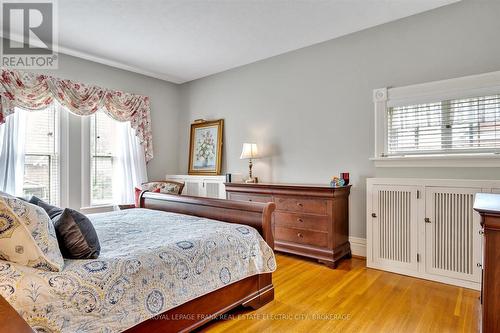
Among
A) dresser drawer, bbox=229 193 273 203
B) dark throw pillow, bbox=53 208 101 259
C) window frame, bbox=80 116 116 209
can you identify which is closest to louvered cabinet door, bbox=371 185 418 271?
dresser drawer, bbox=229 193 273 203

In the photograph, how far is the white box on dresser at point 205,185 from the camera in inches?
180

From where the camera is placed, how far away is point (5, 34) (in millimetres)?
3473

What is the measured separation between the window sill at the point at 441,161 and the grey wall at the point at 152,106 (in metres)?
3.67

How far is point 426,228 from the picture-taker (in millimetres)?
2814

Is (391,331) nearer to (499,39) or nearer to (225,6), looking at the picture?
(499,39)

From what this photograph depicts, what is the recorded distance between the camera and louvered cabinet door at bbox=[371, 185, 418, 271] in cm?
288

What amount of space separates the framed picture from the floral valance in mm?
759

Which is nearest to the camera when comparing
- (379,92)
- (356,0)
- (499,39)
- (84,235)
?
(84,235)

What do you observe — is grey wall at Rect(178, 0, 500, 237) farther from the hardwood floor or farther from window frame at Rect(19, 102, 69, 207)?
window frame at Rect(19, 102, 69, 207)

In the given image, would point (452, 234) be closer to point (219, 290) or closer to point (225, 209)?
point (225, 209)

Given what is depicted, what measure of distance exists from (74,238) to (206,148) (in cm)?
366

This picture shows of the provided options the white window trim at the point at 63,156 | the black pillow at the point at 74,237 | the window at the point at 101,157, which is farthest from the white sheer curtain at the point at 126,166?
the black pillow at the point at 74,237

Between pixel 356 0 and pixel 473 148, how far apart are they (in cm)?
182

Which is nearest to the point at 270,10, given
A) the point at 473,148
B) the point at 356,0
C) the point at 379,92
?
the point at 356,0
